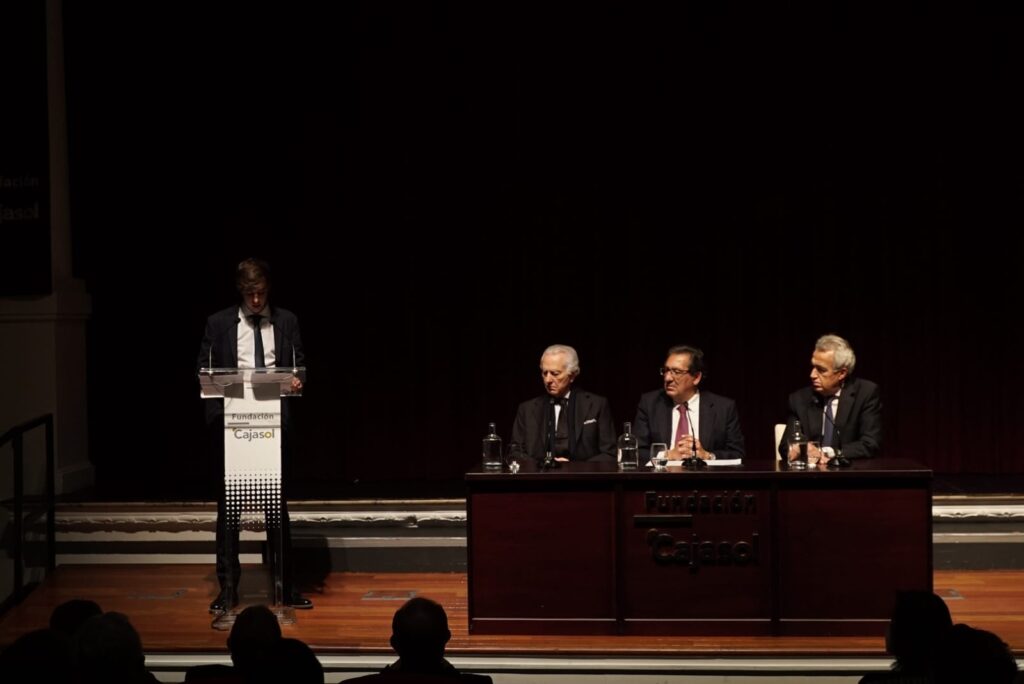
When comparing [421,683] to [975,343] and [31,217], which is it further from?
[975,343]

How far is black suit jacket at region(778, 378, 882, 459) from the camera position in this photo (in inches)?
238

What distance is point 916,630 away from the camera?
335 centimetres

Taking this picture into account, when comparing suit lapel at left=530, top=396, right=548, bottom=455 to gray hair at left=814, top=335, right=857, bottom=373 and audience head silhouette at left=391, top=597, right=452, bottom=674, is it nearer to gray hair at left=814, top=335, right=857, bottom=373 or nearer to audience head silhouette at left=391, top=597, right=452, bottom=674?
gray hair at left=814, top=335, right=857, bottom=373

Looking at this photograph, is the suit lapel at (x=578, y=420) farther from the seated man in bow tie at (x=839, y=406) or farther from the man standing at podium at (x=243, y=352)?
the man standing at podium at (x=243, y=352)

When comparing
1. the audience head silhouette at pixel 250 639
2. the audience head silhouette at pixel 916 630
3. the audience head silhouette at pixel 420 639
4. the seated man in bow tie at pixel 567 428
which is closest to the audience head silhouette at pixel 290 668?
the audience head silhouette at pixel 250 639

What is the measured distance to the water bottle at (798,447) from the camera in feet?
18.3

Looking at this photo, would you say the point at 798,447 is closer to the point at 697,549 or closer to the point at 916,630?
the point at 697,549

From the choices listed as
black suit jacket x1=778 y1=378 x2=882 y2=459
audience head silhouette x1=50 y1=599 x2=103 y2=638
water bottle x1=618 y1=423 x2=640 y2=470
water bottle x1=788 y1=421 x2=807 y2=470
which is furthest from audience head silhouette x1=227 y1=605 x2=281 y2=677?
black suit jacket x1=778 y1=378 x2=882 y2=459

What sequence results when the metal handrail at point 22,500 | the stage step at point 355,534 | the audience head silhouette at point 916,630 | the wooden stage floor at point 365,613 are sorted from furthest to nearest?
the stage step at point 355,534, the metal handrail at point 22,500, the wooden stage floor at point 365,613, the audience head silhouette at point 916,630

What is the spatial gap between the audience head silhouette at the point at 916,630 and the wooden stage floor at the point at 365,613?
6.24ft

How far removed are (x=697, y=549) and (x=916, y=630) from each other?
7.00 ft

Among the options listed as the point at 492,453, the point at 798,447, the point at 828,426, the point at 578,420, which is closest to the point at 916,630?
the point at 798,447

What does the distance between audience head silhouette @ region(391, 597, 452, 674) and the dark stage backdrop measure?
430 cm

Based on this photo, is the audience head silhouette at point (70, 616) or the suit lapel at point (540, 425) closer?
the audience head silhouette at point (70, 616)
